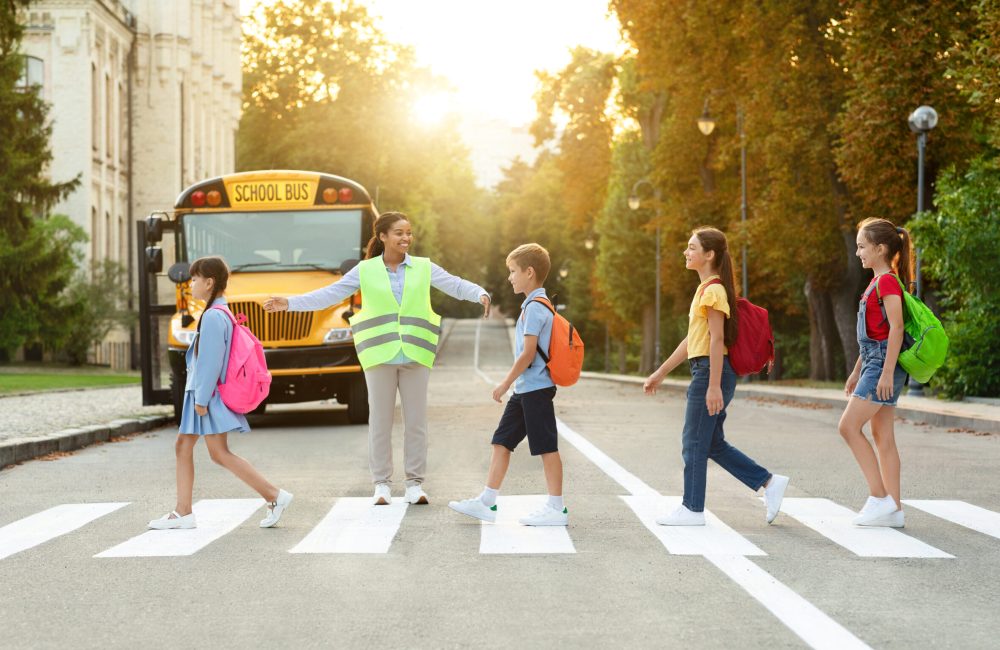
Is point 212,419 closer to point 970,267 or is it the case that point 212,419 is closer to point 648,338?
point 970,267

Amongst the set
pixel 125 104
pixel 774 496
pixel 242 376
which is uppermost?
pixel 125 104

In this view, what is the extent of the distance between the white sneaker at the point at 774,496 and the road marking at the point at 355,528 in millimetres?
2229

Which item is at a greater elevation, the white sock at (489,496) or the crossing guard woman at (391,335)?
the crossing guard woman at (391,335)

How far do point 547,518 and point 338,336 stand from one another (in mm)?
9902

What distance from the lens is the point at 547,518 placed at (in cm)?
854

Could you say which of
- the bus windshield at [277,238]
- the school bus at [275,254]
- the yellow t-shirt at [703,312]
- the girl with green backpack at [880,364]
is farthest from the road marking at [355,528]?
the bus windshield at [277,238]

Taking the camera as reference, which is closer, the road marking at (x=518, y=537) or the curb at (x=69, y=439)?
the road marking at (x=518, y=537)

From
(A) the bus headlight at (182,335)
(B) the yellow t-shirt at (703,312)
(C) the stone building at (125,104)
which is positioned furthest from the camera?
(C) the stone building at (125,104)

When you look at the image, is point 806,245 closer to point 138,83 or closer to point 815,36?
point 815,36

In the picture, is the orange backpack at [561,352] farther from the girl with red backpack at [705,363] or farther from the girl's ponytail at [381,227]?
the girl's ponytail at [381,227]

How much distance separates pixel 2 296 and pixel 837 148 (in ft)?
79.7

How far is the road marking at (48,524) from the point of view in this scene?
26.5ft

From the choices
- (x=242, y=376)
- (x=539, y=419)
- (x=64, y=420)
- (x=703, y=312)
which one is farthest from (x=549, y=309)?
(x=64, y=420)

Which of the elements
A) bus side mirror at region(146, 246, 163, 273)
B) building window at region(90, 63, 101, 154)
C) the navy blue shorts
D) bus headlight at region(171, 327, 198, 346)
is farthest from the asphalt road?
building window at region(90, 63, 101, 154)
